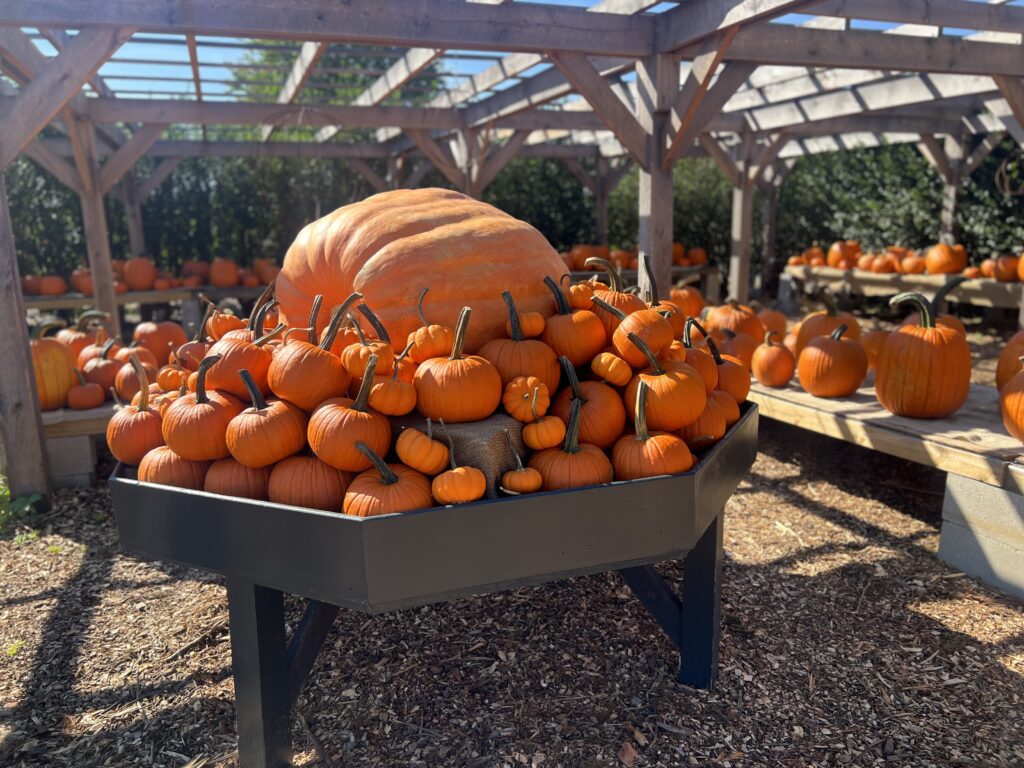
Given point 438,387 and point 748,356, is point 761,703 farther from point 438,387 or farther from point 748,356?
point 748,356

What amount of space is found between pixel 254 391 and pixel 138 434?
20.4 inches

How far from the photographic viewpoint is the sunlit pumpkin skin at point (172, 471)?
181 cm

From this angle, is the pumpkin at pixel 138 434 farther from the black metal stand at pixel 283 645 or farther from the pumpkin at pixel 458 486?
the pumpkin at pixel 458 486

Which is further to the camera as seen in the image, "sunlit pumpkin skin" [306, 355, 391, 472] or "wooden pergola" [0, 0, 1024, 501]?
"wooden pergola" [0, 0, 1024, 501]

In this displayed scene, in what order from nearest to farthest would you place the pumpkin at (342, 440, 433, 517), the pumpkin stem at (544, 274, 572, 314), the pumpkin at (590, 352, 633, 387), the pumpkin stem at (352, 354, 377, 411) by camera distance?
1. the pumpkin at (342, 440, 433, 517)
2. the pumpkin stem at (352, 354, 377, 411)
3. the pumpkin at (590, 352, 633, 387)
4. the pumpkin stem at (544, 274, 572, 314)

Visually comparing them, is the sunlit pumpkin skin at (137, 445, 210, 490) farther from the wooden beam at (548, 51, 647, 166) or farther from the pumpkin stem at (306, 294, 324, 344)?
the wooden beam at (548, 51, 647, 166)

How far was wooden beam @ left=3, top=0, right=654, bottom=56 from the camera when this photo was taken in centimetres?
345

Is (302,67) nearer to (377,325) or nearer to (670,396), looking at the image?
(377,325)

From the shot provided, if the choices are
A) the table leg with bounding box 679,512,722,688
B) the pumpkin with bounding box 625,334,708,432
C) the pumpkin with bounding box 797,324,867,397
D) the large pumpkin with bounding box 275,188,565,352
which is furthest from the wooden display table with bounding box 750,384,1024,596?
the large pumpkin with bounding box 275,188,565,352

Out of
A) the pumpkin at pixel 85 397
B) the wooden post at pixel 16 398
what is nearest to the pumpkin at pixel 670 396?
the wooden post at pixel 16 398

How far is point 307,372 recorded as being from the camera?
71.9 inches

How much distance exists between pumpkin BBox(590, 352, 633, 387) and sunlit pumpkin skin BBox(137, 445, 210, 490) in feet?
3.35

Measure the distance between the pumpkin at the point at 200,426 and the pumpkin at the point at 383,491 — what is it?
361 millimetres

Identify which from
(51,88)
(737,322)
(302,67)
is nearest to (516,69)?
A: (302,67)
